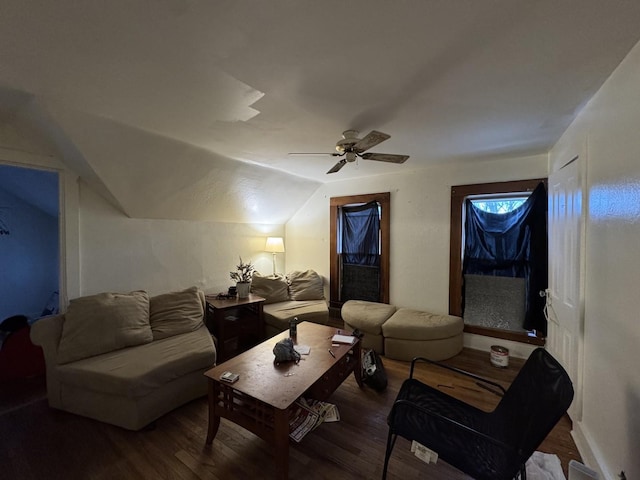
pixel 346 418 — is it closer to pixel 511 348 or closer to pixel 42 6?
pixel 511 348

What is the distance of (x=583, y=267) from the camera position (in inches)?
69.6

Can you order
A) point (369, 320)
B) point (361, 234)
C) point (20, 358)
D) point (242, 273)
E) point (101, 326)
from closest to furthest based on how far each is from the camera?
point (101, 326) → point (20, 358) → point (369, 320) → point (242, 273) → point (361, 234)

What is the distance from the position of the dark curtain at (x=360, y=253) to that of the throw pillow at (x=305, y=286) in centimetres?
44

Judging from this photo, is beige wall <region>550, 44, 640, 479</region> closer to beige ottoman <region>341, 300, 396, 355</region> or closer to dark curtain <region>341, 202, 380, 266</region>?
beige ottoman <region>341, 300, 396, 355</region>

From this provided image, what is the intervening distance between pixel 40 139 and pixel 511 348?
5.38 metres

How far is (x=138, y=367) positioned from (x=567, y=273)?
11.5ft

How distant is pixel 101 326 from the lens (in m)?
2.24

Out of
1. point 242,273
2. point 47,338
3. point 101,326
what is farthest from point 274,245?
point 47,338

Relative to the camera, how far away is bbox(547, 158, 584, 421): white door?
1.82 metres

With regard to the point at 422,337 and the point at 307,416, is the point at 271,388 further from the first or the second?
the point at 422,337

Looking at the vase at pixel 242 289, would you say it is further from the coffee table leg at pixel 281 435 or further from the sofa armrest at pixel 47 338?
the coffee table leg at pixel 281 435

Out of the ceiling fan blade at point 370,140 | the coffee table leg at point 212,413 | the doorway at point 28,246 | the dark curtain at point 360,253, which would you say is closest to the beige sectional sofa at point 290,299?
the dark curtain at point 360,253

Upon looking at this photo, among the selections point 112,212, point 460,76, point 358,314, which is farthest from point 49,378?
point 460,76

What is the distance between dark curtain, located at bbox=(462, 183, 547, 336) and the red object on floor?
4.98 meters
